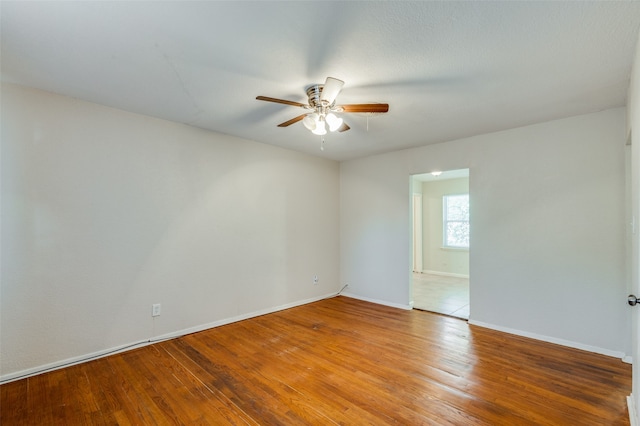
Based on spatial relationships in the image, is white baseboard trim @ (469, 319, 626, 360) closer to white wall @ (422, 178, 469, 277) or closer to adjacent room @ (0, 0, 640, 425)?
adjacent room @ (0, 0, 640, 425)

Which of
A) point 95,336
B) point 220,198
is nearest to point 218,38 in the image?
point 220,198

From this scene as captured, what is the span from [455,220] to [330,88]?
6095mm

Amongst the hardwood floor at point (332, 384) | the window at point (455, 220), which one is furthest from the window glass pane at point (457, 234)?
the hardwood floor at point (332, 384)

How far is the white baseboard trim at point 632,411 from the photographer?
1.74m

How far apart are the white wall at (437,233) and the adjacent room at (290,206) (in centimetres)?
285

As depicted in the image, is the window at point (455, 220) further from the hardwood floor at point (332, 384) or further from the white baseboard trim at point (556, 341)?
the hardwood floor at point (332, 384)

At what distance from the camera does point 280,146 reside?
428cm

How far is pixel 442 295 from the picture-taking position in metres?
5.12

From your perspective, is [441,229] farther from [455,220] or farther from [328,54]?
[328,54]

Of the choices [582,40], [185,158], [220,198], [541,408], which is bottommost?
[541,408]

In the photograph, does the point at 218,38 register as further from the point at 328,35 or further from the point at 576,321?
the point at 576,321

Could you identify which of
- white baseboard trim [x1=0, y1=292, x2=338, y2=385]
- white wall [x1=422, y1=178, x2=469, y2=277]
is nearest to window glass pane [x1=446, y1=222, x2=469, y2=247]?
white wall [x1=422, y1=178, x2=469, y2=277]

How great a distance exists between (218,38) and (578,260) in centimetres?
394

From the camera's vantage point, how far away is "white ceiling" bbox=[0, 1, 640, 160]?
155 centimetres
